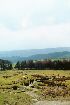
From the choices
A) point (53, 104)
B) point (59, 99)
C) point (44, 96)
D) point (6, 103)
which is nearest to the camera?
point (6, 103)

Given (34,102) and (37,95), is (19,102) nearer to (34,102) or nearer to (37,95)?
(34,102)

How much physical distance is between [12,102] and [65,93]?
877 inches

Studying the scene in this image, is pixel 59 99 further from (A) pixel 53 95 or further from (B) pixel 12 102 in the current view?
(B) pixel 12 102

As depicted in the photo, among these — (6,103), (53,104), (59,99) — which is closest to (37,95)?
(59,99)

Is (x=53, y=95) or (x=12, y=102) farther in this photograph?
(x=53, y=95)

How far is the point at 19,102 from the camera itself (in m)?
60.8

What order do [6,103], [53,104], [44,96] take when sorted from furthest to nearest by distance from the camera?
1. [44,96]
2. [53,104]
3. [6,103]

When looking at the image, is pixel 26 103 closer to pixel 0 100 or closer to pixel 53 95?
pixel 0 100

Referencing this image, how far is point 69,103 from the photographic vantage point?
63688mm

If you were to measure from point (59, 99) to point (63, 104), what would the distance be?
24.2 ft

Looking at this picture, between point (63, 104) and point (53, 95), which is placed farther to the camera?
point (53, 95)

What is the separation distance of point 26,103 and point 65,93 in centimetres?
2041

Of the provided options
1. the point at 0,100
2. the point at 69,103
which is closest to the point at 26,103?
the point at 0,100

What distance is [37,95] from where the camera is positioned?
75812mm
